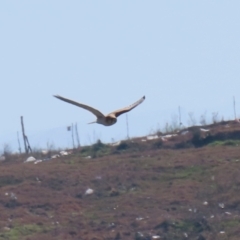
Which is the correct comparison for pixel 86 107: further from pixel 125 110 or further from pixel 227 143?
pixel 227 143

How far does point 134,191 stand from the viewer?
32.8m

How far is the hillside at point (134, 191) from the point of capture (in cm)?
2916

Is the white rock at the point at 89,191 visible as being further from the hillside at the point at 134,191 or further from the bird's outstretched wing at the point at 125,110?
the bird's outstretched wing at the point at 125,110

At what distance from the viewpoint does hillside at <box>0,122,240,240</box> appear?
1148 inches

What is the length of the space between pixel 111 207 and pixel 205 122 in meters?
8.91

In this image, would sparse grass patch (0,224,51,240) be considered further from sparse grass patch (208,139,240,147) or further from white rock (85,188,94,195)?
sparse grass patch (208,139,240,147)

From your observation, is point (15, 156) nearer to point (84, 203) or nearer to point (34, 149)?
point (34, 149)

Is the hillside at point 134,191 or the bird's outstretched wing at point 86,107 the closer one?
the bird's outstretched wing at point 86,107

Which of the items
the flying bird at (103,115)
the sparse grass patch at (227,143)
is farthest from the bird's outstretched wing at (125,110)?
the sparse grass patch at (227,143)

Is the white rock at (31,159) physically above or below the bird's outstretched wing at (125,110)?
below

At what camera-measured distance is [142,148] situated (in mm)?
37531

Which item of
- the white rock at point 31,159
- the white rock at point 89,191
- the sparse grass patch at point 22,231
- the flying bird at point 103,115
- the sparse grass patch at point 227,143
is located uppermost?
the flying bird at point 103,115

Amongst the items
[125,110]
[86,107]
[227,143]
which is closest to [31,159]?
[227,143]

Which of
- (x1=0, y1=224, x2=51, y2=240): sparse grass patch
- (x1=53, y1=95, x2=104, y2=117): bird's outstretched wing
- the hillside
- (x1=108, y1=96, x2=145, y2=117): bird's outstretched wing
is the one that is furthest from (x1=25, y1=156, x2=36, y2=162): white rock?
(x1=53, y1=95, x2=104, y2=117): bird's outstretched wing
